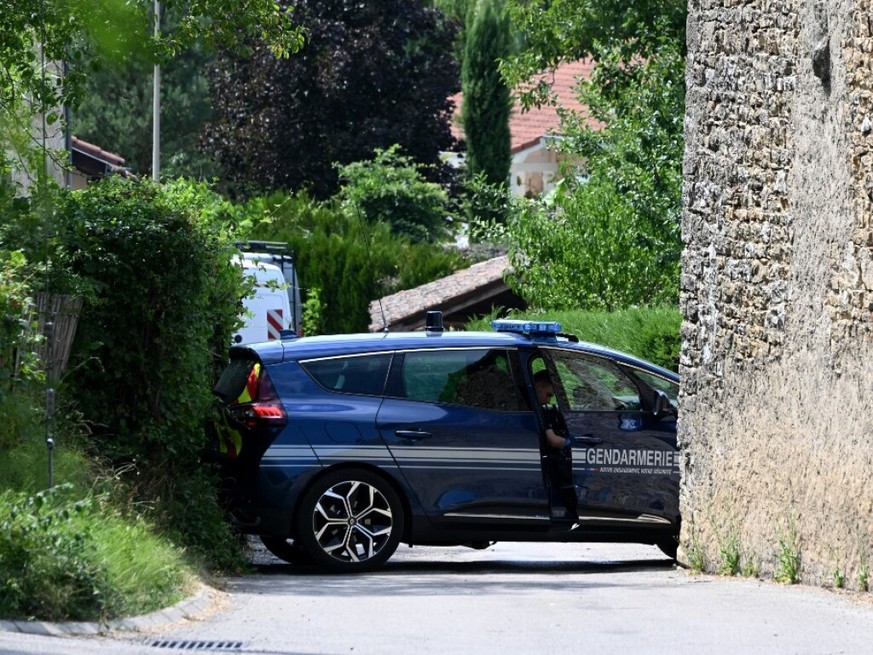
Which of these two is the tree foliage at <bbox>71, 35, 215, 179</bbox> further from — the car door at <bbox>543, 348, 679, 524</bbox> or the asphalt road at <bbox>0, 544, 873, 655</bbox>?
the asphalt road at <bbox>0, 544, 873, 655</bbox>

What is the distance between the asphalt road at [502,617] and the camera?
338 inches

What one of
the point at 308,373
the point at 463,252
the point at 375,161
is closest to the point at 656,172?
the point at 308,373

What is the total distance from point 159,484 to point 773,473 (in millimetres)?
4389

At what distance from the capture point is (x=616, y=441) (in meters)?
13.0

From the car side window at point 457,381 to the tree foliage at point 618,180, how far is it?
10.7 metres

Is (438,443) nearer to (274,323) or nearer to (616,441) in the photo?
(616,441)

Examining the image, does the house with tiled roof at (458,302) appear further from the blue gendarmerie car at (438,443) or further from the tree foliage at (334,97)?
the blue gendarmerie car at (438,443)

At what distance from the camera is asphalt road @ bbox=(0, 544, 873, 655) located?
28.2 ft

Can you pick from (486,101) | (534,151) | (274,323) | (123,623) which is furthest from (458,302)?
(534,151)

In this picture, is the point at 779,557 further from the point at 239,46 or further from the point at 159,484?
the point at 239,46

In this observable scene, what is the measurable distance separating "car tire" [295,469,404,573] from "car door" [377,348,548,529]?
0.25 meters

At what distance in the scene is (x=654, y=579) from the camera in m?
12.4

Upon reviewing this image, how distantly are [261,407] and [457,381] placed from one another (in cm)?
145

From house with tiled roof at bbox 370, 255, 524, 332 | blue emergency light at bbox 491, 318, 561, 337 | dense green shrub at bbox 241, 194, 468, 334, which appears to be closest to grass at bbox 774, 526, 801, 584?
blue emergency light at bbox 491, 318, 561, 337
